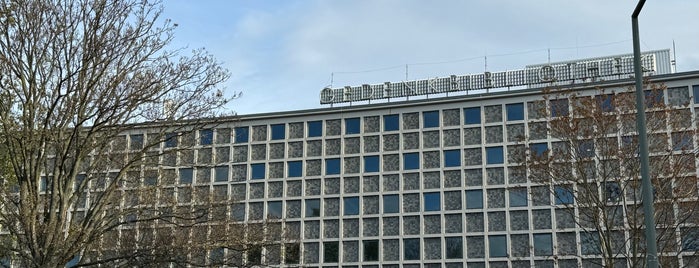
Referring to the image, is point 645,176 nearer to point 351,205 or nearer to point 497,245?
point 497,245

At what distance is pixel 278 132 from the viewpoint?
230ft

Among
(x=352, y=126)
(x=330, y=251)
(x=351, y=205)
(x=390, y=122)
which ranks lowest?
(x=330, y=251)

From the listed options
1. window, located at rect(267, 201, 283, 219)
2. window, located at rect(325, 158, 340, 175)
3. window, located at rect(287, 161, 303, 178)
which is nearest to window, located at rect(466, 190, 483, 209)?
window, located at rect(325, 158, 340, 175)

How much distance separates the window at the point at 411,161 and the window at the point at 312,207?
7373mm

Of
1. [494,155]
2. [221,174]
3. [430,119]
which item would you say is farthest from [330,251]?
[494,155]

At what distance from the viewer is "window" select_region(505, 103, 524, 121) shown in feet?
211

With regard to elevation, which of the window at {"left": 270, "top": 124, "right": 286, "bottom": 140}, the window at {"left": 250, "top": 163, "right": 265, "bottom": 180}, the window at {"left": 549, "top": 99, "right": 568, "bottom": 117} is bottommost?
the window at {"left": 549, "top": 99, "right": 568, "bottom": 117}

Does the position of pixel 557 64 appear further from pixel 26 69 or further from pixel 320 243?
pixel 26 69

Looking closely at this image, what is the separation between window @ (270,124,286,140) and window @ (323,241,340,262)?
933 centimetres

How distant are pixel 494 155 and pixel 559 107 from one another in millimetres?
32938

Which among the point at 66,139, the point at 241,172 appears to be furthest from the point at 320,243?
the point at 66,139

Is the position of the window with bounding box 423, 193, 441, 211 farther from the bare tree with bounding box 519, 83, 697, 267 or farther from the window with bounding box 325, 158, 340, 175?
the bare tree with bounding box 519, 83, 697, 267

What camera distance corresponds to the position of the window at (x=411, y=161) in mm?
66250

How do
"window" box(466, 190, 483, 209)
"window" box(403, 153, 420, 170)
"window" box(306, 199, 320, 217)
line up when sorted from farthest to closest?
"window" box(306, 199, 320, 217) < "window" box(403, 153, 420, 170) < "window" box(466, 190, 483, 209)
